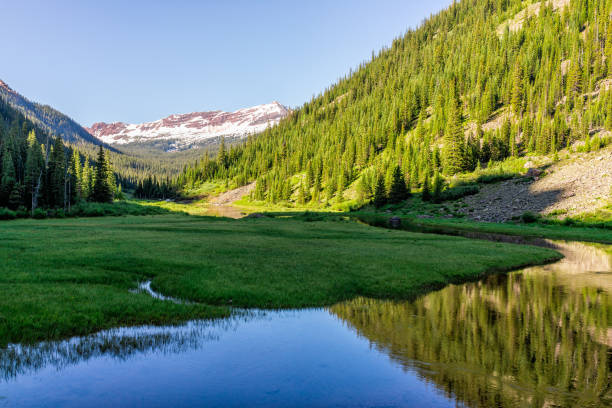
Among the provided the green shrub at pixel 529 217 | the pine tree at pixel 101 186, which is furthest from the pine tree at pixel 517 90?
the pine tree at pixel 101 186

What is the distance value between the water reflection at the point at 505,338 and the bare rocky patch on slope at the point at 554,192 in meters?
59.2

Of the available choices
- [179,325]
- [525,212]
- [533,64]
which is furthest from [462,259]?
[533,64]

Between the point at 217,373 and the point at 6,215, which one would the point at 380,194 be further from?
the point at 217,373

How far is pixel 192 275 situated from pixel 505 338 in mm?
18327

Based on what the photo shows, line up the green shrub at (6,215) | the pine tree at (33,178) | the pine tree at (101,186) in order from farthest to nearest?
1. the pine tree at (101,186)
2. the pine tree at (33,178)
3. the green shrub at (6,215)

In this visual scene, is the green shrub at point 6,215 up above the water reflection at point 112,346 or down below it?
above

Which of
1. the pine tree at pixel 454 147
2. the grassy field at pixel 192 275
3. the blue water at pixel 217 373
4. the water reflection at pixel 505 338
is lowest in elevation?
the blue water at pixel 217 373

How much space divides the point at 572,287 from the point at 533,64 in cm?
16807

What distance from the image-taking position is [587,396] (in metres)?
9.71

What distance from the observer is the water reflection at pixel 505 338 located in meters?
10.1

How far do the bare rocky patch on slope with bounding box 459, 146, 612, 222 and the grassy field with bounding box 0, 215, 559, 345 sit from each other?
4533cm

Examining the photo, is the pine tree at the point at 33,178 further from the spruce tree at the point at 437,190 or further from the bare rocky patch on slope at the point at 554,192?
the bare rocky patch on slope at the point at 554,192

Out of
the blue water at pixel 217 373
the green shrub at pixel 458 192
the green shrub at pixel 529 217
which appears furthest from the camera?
the green shrub at pixel 458 192

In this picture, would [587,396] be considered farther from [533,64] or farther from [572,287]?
[533,64]
